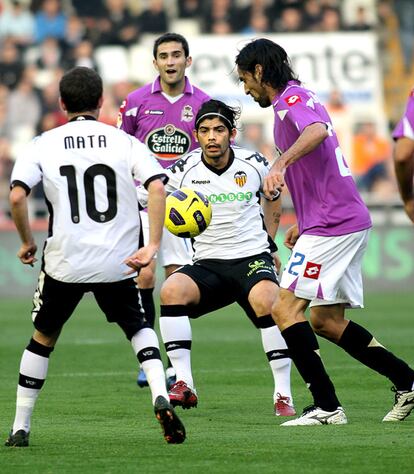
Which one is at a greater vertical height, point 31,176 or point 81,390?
point 31,176

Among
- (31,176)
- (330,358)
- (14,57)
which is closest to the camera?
(31,176)

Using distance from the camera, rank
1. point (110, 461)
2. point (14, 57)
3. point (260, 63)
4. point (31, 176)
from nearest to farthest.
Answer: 1. point (110, 461)
2. point (31, 176)
3. point (260, 63)
4. point (14, 57)

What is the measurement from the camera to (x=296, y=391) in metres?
9.42

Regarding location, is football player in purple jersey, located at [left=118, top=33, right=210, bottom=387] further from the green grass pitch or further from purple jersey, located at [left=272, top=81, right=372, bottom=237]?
purple jersey, located at [left=272, top=81, right=372, bottom=237]

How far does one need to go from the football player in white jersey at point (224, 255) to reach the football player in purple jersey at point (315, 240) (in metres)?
0.72

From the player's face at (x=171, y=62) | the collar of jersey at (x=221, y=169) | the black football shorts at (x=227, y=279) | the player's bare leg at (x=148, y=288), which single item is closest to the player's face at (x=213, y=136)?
the collar of jersey at (x=221, y=169)

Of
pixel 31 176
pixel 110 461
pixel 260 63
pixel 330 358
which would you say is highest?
pixel 260 63

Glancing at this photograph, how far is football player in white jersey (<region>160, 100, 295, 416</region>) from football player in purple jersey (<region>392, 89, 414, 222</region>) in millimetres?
2325

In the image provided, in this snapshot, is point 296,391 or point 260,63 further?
point 296,391

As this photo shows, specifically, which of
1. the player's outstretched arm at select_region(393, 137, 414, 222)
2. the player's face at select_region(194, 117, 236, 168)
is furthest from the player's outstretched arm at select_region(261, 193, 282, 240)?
the player's outstretched arm at select_region(393, 137, 414, 222)

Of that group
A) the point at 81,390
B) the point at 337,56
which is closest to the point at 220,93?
the point at 337,56

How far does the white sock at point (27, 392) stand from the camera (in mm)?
6699

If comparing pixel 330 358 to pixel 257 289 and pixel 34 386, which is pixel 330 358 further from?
pixel 34 386

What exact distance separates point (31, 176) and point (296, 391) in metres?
3.53
